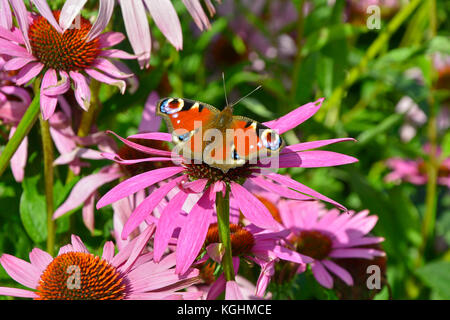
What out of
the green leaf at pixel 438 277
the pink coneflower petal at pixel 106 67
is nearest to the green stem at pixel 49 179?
the pink coneflower petal at pixel 106 67

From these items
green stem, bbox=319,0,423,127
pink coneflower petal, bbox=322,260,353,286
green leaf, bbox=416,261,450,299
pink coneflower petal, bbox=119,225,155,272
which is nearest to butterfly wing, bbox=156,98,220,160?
pink coneflower petal, bbox=119,225,155,272

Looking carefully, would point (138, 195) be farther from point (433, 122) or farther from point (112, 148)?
point (433, 122)

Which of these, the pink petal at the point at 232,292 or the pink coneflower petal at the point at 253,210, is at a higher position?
the pink coneflower petal at the point at 253,210

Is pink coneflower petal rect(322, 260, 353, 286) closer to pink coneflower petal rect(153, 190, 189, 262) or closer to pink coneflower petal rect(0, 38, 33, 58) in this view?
pink coneflower petal rect(153, 190, 189, 262)

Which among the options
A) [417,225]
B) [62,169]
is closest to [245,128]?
[62,169]

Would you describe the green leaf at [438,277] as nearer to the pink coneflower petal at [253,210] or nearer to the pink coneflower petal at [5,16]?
the pink coneflower petal at [253,210]

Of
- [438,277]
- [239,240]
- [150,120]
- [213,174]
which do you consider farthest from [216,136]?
[438,277]
